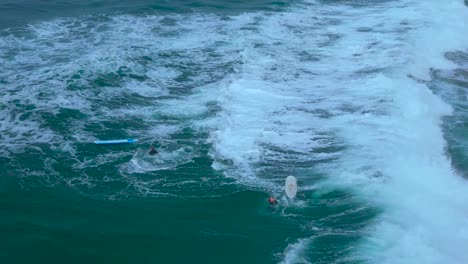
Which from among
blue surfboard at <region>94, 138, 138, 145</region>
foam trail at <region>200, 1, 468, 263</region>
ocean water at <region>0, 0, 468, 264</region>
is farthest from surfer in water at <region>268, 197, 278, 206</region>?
blue surfboard at <region>94, 138, 138, 145</region>

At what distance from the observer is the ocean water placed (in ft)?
46.1

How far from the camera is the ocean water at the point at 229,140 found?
46.1 feet

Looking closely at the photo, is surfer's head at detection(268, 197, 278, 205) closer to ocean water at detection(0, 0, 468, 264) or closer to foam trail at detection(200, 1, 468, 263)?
ocean water at detection(0, 0, 468, 264)

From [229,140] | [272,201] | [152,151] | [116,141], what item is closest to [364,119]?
[229,140]

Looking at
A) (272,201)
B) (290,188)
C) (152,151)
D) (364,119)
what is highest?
(364,119)

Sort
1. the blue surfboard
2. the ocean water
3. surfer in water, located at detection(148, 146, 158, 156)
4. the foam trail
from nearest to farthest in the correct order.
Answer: the ocean water
the foam trail
surfer in water, located at detection(148, 146, 158, 156)
the blue surfboard

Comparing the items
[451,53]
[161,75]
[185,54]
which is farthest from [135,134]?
[451,53]

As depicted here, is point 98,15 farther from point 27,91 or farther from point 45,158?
point 45,158

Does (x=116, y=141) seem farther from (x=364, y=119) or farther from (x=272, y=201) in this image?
(x=364, y=119)

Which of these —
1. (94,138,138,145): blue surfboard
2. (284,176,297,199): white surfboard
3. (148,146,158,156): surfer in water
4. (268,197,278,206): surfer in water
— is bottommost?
(268,197,278,206): surfer in water

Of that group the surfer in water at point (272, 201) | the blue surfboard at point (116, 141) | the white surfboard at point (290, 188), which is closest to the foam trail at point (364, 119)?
the white surfboard at point (290, 188)

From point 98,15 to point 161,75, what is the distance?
8.46m

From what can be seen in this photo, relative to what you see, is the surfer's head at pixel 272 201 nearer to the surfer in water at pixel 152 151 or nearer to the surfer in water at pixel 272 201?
the surfer in water at pixel 272 201

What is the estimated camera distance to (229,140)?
17969 millimetres
